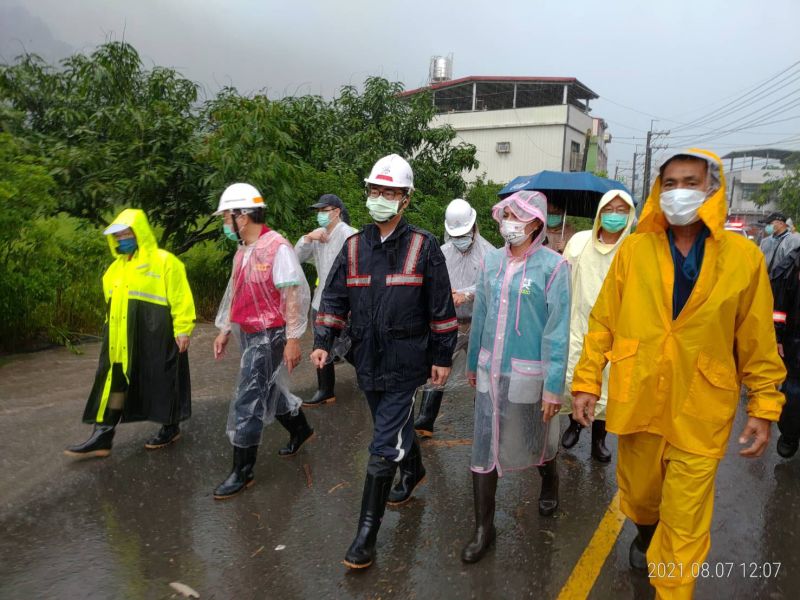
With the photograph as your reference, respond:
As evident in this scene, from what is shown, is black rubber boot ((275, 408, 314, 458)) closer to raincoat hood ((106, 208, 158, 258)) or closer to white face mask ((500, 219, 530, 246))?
raincoat hood ((106, 208, 158, 258))

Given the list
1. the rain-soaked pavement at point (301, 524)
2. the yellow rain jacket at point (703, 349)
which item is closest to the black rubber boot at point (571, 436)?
the rain-soaked pavement at point (301, 524)

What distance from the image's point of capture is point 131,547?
11.2 feet

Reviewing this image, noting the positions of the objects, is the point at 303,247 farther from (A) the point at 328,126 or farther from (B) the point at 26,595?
(A) the point at 328,126

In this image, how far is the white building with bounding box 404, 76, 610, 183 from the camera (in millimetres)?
32247

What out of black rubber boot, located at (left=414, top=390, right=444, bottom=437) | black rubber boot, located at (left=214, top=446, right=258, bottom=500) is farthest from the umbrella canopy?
black rubber boot, located at (left=214, top=446, right=258, bottom=500)

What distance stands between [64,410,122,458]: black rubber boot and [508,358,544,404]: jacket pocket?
299 cm

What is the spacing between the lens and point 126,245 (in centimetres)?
452

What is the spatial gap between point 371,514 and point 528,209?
180 centimetres

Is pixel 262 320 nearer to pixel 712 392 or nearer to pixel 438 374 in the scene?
pixel 438 374

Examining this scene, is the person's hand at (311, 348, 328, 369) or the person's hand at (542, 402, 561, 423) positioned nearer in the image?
the person's hand at (542, 402, 561, 423)

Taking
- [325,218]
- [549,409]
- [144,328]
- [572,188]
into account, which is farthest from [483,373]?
[572,188]

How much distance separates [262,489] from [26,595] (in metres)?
1.46

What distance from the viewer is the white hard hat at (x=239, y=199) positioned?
4.15 metres

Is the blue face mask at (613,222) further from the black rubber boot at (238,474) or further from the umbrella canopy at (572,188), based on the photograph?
the umbrella canopy at (572,188)
